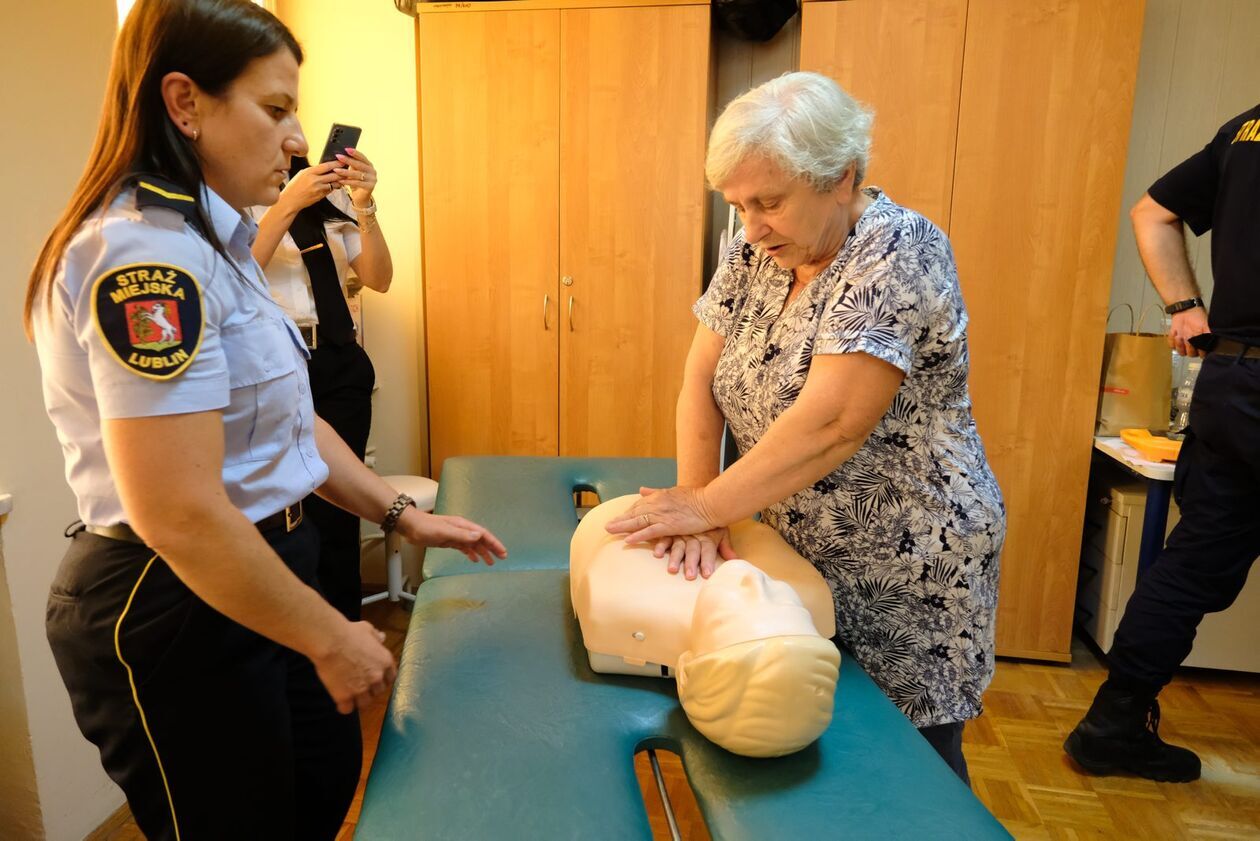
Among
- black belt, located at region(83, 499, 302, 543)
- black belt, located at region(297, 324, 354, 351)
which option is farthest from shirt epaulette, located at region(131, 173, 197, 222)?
black belt, located at region(297, 324, 354, 351)

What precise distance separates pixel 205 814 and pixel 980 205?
96.6 inches

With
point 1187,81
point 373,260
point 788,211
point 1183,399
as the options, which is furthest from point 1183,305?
point 373,260

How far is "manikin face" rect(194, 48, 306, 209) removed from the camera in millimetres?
877

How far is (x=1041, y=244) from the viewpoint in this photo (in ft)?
8.29

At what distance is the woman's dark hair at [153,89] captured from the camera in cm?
84

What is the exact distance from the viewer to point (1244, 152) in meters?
1.92

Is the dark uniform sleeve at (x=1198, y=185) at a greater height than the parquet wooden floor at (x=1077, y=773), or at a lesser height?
greater

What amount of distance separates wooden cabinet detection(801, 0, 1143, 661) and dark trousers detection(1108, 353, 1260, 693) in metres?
0.55

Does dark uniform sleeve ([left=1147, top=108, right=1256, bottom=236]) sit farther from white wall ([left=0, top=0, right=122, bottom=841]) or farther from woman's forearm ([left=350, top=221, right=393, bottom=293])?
white wall ([left=0, top=0, right=122, bottom=841])

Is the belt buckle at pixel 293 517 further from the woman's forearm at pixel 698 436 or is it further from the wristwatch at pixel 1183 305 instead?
the wristwatch at pixel 1183 305

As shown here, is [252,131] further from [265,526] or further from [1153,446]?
[1153,446]

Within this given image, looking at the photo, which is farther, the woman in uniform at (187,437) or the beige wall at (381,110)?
the beige wall at (381,110)

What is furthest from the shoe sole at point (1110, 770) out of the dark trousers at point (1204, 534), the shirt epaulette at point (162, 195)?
the shirt epaulette at point (162, 195)

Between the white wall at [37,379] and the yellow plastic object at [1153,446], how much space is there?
268 centimetres
